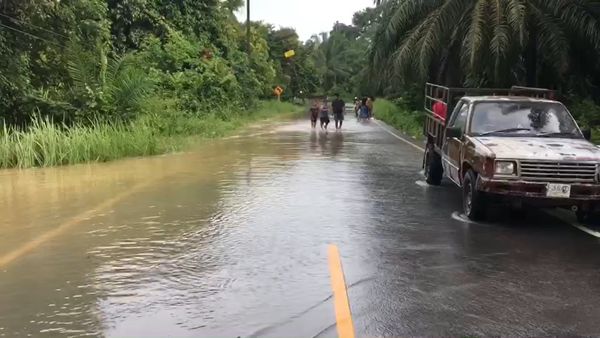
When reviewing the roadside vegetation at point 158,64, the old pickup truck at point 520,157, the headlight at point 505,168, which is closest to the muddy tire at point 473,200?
the old pickup truck at point 520,157

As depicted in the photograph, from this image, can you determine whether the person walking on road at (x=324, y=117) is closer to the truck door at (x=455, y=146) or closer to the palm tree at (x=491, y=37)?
the palm tree at (x=491, y=37)

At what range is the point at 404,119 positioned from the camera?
35312 millimetres

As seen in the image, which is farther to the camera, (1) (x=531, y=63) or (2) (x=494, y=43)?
(1) (x=531, y=63)

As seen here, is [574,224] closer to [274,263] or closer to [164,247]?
[274,263]

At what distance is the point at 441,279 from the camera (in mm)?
6145

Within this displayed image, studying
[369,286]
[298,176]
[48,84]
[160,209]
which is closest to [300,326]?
[369,286]

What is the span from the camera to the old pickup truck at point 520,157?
8.13 meters

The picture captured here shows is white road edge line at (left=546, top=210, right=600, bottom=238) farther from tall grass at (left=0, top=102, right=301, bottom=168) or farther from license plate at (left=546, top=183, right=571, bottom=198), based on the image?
tall grass at (left=0, top=102, right=301, bottom=168)

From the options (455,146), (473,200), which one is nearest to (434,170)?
(455,146)

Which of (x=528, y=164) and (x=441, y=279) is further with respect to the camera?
(x=528, y=164)

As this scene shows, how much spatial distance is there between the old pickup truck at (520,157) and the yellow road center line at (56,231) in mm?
5193

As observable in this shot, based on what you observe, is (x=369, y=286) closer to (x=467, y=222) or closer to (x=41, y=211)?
(x=467, y=222)

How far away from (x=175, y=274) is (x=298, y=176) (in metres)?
7.47

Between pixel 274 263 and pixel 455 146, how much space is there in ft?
14.8
